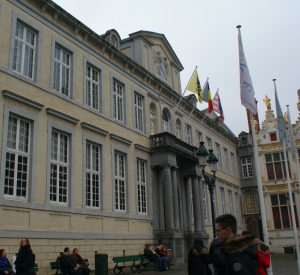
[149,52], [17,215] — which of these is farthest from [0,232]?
[149,52]

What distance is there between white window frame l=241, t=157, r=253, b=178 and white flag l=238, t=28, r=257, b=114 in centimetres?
3321

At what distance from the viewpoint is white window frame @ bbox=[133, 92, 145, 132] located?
23.5 meters

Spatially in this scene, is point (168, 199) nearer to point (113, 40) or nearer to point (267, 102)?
point (113, 40)

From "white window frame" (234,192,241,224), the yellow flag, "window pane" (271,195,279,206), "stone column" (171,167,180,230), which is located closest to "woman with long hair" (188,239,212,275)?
"stone column" (171,167,180,230)

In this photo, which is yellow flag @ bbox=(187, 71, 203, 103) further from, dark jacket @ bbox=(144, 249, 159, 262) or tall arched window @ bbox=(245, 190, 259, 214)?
tall arched window @ bbox=(245, 190, 259, 214)

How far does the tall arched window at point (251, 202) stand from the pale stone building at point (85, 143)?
16429 mm

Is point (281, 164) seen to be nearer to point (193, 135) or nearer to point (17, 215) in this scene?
point (193, 135)

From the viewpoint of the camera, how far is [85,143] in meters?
17.9

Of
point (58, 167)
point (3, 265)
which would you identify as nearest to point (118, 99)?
point (58, 167)

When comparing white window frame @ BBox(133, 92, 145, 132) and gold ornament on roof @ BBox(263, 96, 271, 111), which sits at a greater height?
gold ornament on roof @ BBox(263, 96, 271, 111)

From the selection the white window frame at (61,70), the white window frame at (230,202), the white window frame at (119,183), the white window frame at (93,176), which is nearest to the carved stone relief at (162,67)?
the white window frame at (119,183)

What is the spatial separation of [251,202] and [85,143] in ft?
99.0

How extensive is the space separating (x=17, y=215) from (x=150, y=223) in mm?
10342

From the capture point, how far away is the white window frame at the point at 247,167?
43.9 m
